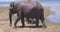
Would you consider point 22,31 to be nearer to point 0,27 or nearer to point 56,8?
point 0,27

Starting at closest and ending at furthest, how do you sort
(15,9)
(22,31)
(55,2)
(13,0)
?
(22,31) → (15,9) → (13,0) → (55,2)

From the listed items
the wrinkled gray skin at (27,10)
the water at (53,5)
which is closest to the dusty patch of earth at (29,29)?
the wrinkled gray skin at (27,10)

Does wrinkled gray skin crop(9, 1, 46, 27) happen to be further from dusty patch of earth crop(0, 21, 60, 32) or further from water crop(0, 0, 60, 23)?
water crop(0, 0, 60, 23)

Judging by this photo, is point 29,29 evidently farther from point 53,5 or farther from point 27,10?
point 53,5

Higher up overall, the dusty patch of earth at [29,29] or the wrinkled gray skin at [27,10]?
the wrinkled gray skin at [27,10]

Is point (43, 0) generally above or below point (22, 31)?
above

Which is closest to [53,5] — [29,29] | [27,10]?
[27,10]

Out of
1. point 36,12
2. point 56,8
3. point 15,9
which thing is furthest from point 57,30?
point 56,8

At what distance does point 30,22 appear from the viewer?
5.05m

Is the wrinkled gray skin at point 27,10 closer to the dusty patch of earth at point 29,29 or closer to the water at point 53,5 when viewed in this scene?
the dusty patch of earth at point 29,29

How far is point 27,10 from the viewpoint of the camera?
4.66 meters

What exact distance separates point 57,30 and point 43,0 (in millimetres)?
1227

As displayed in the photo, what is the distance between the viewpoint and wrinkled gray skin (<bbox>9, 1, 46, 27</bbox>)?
4616 mm

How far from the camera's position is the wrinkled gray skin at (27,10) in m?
4.62
